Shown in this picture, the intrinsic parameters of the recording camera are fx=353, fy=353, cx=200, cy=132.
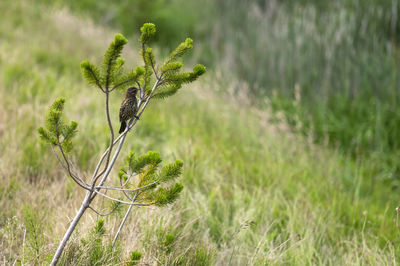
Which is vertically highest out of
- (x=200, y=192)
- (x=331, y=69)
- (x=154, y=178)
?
(x=331, y=69)

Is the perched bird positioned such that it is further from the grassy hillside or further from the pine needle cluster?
the grassy hillside

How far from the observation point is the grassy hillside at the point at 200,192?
187 centimetres

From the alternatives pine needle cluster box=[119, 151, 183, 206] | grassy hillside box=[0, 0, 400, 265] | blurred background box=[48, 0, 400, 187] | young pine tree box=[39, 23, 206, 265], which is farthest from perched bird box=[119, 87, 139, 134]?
blurred background box=[48, 0, 400, 187]

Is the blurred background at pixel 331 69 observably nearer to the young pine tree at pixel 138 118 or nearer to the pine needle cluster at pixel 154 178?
the young pine tree at pixel 138 118

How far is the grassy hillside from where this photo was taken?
6.12ft

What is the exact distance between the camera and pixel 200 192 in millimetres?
2625

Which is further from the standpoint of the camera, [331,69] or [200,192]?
[331,69]

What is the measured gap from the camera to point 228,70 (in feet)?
25.1

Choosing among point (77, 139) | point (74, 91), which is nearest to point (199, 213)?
point (77, 139)

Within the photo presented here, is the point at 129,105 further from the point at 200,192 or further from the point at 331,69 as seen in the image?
the point at 331,69

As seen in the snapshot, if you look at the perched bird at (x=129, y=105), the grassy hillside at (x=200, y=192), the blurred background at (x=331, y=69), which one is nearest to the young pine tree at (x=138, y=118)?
the perched bird at (x=129, y=105)

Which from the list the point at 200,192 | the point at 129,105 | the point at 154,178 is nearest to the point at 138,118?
the point at 129,105

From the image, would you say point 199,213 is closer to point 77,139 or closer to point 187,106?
point 77,139

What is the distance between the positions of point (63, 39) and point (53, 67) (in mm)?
1732
